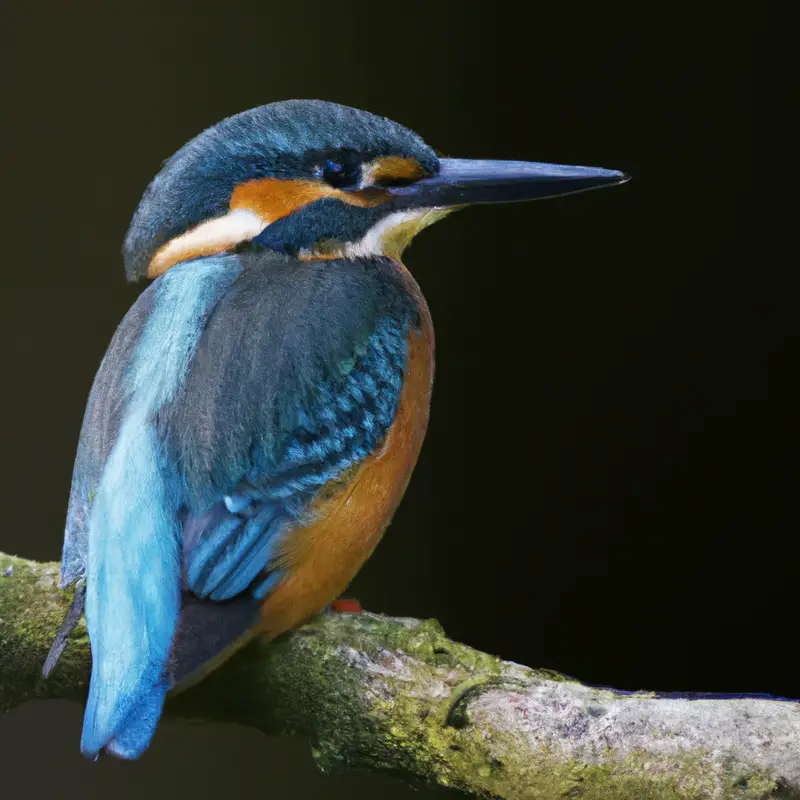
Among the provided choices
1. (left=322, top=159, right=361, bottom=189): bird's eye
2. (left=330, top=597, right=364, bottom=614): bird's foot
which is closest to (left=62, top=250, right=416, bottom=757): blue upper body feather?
(left=322, top=159, right=361, bottom=189): bird's eye

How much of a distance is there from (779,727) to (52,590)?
37.9 inches

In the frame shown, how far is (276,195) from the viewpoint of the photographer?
4.88 feet

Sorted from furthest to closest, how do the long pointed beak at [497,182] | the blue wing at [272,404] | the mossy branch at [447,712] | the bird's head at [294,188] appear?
1. the long pointed beak at [497,182]
2. the bird's head at [294,188]
3. the blue wing at [272,404]
4. the mossy branch at [447,712]

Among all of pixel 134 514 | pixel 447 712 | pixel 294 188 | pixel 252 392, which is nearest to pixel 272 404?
pixel 252 392

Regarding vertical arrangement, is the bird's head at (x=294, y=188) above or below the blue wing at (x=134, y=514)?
above

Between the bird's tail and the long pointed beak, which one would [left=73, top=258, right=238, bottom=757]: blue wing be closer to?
the bird's tail

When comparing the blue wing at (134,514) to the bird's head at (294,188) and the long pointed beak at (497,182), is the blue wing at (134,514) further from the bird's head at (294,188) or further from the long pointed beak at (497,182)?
the long pointed beak at (497,182)

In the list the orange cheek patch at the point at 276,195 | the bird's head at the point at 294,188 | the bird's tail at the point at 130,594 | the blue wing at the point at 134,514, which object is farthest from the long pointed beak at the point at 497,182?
the bird's tail at the point at 130,594

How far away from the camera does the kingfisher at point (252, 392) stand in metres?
1.24

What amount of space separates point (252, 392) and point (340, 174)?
35cm

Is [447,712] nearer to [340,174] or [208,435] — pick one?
[208,435]

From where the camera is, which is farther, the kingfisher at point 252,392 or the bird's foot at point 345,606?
the bird's foot at point 345,606

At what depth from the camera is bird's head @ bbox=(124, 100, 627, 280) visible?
1.48 m

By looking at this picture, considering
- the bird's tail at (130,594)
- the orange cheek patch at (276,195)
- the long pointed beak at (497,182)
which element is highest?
the orange cheek patch at (276,195)
